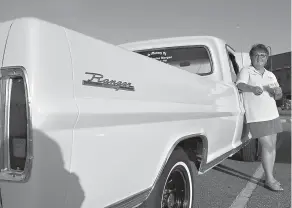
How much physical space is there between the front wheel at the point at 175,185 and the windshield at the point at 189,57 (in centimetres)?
173

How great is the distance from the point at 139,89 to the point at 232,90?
2.27 meters

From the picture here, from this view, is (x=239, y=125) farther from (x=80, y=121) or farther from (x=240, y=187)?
(x=80, y=121)

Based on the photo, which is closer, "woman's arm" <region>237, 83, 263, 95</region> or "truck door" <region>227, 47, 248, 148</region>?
"woman's arm" <region>237, 83, 263, 95</region>

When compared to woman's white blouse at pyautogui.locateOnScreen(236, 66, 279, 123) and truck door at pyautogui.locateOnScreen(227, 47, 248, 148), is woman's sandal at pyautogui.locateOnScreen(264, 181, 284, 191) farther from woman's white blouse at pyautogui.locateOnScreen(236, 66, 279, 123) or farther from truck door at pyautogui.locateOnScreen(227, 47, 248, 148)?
woman's white blouse at pyautogui.locateOnScreen(236, 66, 279, 123)

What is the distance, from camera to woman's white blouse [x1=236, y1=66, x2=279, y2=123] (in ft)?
12.6

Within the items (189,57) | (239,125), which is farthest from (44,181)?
(239,125)

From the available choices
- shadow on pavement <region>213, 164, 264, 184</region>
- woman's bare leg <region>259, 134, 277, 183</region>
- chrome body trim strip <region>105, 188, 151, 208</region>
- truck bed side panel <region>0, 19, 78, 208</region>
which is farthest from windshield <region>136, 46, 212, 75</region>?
truck bed side panel <region>0, 19, 78, 208</region>

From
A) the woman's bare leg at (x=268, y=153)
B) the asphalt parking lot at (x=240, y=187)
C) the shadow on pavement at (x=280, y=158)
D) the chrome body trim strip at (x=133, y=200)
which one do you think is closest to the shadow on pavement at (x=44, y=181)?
the chrome body trim strip at (x=133, y=200)

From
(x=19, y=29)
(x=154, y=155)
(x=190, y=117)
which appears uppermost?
(x=19, y=29)

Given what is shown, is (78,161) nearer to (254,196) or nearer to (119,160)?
(119,160)

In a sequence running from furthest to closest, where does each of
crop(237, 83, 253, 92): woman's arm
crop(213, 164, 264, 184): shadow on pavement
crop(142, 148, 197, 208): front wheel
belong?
crop(213, 164, 264, 184): shadow on pavement, crop(237, 83, 253, 92): woman's arm, crop(142, 148, 197, 208): front wheel

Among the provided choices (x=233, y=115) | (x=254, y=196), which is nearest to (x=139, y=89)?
(x=233, y=115)

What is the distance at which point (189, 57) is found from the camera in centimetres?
412

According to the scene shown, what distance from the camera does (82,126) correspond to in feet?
4.85
